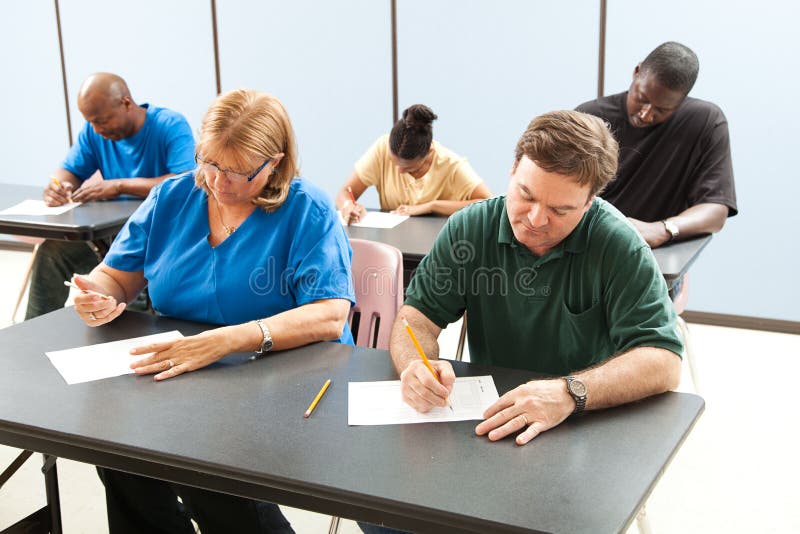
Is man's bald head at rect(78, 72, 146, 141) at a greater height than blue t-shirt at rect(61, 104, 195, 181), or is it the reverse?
man's bald head at rect(78, 72, 146, 141)

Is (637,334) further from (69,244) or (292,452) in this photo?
(69,244)

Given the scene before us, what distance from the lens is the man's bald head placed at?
370 cm

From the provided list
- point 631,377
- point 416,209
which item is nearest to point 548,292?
point 631,377

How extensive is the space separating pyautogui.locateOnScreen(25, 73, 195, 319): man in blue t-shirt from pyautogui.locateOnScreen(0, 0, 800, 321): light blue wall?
126 centimetres

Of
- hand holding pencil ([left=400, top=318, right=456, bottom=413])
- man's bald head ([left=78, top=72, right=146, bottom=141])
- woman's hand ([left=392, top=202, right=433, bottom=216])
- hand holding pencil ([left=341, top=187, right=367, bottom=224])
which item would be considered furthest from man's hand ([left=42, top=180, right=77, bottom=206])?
hand holding pencil ([left=400, top=318, right=456, bottom=413])

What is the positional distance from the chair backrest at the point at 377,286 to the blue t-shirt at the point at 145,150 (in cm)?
173

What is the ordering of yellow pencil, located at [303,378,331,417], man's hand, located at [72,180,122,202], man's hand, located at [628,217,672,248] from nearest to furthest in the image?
1. yellow pencil, located at [303,378,331,417]
2. man's hand, located at [628,217,672,248]
3. man's hand, located at [72,180,122,202]

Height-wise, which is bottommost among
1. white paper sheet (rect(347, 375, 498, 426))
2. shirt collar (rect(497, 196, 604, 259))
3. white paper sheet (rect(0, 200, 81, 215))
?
white paper sheet (rect(0, 200, 81, 215))

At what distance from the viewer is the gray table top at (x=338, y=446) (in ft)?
4.46

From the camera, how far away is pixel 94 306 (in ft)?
6.92

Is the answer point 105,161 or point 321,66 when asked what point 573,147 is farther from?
point 321,66

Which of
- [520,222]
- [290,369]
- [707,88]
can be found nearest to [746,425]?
[707,88]

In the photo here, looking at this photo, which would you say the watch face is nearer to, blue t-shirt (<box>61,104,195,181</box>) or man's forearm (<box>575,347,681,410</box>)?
man's forearm (<box>575,347,681,410</box>)

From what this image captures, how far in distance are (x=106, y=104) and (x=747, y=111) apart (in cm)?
298
